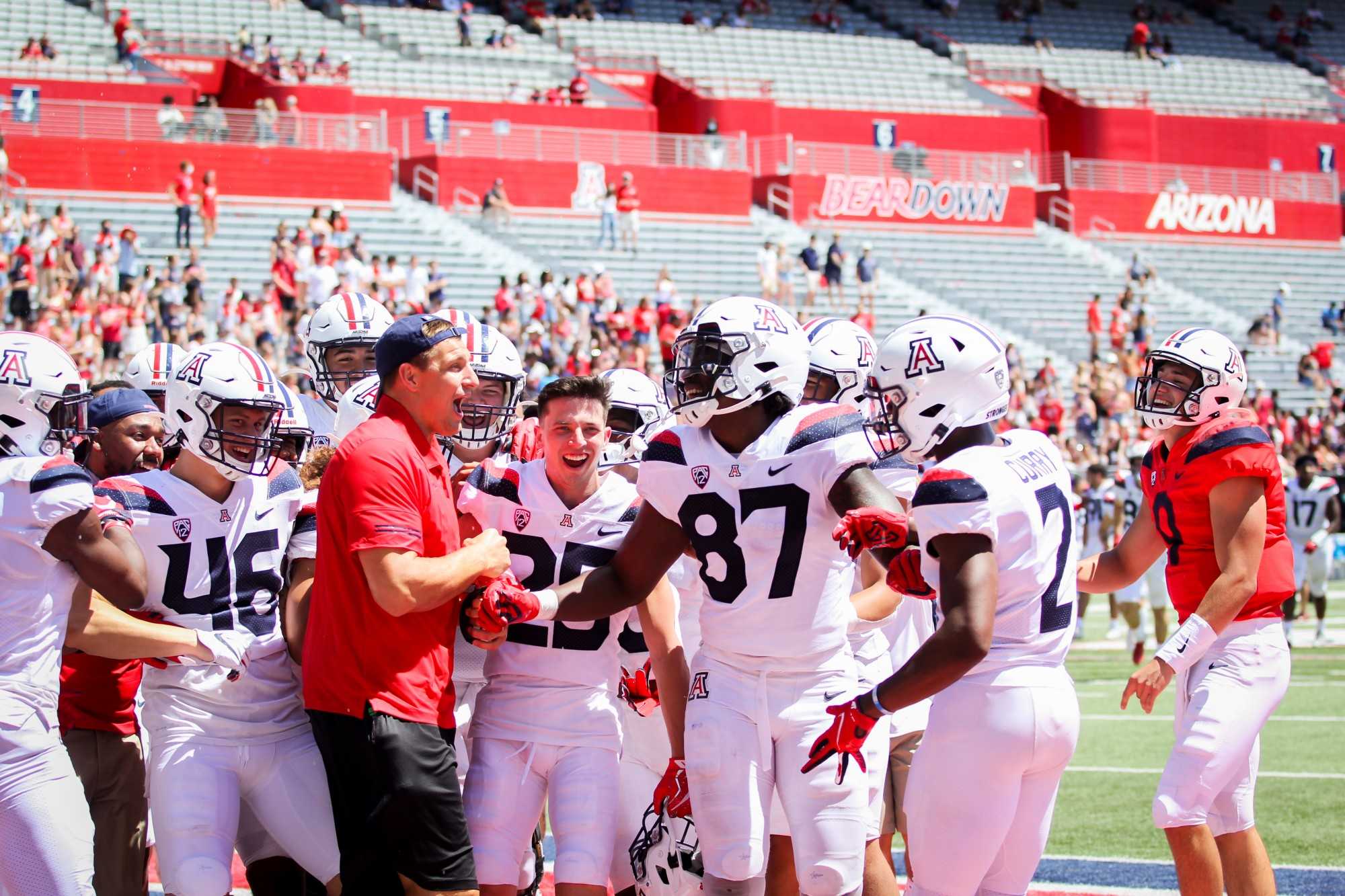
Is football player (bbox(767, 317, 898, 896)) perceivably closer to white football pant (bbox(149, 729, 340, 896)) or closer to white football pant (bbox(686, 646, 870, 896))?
white football pant (bbox(686, 646, 870, 896))

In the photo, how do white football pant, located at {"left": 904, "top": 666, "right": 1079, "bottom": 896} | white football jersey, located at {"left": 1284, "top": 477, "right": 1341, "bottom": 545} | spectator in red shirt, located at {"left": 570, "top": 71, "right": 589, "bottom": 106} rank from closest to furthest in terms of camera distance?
white football pant, located at {"left": 904, "top": 666, "right": 1079, "bottom": 896} < white football jersey, located at {"left": 1284, "top": 477, "right": 1341, "bottom": 545} < spectator in red shirt, located at {"left": 570, "top": 71, "right": 589, "bottom": 106}

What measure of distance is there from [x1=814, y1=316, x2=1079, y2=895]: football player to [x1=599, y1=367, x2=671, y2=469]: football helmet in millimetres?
2013

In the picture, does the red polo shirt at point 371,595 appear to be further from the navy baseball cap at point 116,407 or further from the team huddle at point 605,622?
the navy baseball cap at point 116,407

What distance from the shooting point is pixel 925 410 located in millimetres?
4367

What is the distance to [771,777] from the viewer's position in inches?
178

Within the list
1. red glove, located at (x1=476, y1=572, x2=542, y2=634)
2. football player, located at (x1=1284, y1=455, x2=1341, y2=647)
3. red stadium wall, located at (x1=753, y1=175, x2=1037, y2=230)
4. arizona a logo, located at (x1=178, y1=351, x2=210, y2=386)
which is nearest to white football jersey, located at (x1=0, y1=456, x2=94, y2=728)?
arizona a logo, located at (x1=178, y1=351, x2=210, y2=386)

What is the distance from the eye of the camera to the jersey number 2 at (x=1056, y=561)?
4.27 m

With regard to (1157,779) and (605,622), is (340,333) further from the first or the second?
(1157,779)

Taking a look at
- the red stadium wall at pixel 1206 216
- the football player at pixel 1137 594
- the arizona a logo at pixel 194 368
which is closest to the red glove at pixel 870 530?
the arizona a logo at pixel 194 368

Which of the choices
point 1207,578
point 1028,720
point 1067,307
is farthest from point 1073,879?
point 1067,307

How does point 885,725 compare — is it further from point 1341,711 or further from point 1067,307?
point 1067,307

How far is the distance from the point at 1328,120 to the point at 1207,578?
3753cm

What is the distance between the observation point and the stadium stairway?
23375 millimetres

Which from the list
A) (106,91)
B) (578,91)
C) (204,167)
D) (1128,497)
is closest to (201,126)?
(204,167)
